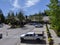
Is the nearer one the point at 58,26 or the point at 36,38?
the point at 58,26

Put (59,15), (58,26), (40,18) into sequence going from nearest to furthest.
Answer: (58,26), (59,15), (40,18)

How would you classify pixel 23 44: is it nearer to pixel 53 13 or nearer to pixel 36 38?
pixel 36 38

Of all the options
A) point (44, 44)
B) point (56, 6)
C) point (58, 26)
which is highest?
point (56, 6)

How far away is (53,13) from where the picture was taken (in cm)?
2581

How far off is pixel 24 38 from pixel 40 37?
251 centimetres

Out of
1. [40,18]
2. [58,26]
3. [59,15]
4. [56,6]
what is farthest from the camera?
[40,18]

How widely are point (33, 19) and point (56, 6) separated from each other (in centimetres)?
10217

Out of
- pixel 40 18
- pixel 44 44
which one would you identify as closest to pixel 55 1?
pixel 44 44

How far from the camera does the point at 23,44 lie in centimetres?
2705

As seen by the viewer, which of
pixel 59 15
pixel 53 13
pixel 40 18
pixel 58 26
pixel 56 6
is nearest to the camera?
pixel 58 26

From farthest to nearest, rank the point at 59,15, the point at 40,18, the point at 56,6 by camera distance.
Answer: the point at 40,18 < the point at 56,6 < the point at 59,15

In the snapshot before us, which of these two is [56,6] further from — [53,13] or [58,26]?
[58,26]

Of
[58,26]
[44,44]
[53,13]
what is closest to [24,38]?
[44,44]

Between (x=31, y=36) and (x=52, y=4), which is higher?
(x=52, y=4)
